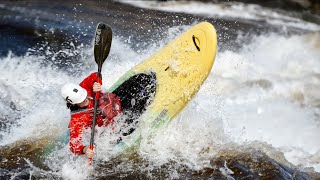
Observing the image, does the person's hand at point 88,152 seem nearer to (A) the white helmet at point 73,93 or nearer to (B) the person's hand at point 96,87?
(A) the white helmet at point 73,93

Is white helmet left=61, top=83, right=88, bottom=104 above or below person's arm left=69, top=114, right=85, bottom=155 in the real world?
above

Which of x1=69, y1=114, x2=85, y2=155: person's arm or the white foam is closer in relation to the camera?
x1=69, y1=114, x2=85, y2=155: person's arm

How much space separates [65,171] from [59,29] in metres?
4.34

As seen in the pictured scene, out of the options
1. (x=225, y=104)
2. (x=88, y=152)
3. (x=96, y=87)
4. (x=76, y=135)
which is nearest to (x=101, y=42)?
(x=96, y=87)

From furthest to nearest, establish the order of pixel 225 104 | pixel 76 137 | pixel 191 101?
1. pixel 225 104
2. pixel 191 101
3. pixel 76 137

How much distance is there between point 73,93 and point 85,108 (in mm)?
296

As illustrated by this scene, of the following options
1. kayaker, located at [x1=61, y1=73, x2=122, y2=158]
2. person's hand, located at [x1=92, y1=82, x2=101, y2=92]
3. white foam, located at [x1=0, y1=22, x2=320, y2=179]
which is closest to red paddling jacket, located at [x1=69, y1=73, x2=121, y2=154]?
kayaker, located at [x1=61, y1=73, x2=122, y2=158]

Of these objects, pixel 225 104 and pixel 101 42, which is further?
pixel 225 104

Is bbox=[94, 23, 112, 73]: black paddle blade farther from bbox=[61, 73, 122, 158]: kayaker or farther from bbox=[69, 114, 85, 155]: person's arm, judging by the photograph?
bbox=[69, 114, 85, 155]: person's arm

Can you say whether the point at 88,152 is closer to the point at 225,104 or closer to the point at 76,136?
the point at 76,136

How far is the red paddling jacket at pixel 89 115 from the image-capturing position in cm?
452

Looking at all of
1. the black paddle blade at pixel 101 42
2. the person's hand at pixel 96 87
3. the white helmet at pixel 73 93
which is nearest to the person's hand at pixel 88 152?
the white helmet at pixel 73 93

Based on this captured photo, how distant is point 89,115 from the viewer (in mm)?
4656

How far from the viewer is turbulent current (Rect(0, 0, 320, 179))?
4867 mm
